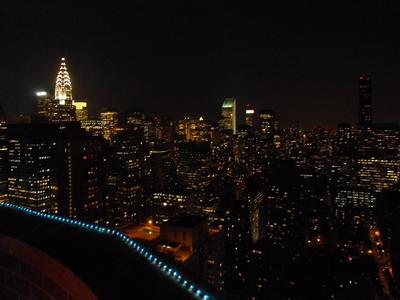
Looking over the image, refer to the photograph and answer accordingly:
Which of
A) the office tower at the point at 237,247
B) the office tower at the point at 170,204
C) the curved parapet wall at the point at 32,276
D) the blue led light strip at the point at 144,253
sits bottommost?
the office tower at the point at 237,247

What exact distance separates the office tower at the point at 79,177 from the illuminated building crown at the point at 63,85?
29378 mm

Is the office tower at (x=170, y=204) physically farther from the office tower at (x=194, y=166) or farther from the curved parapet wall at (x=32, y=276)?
the curved parapet wall at (x=32, y=276)

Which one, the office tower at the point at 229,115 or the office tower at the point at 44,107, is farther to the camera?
the office tower at the point at 229,115

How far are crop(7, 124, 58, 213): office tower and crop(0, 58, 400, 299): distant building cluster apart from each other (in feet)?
0.30

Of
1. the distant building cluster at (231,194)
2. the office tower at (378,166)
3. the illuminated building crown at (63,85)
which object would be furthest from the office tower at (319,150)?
the illuminated building crown at (63,85)

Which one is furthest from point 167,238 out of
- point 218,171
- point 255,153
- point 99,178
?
point 255,153

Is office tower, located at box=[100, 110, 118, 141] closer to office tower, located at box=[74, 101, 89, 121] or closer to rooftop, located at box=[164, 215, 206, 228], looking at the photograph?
office tower, located at box=[74, 101, 89, 121]

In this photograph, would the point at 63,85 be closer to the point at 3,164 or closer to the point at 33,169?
the point at 3,164

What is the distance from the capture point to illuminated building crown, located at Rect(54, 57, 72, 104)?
185 feet

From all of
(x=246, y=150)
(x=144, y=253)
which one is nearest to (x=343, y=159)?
(x=246, y=150)

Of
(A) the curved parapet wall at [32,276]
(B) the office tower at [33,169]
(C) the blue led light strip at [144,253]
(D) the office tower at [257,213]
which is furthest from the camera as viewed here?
(D) the office tower at [257,213]

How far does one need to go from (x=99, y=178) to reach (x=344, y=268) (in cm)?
1931

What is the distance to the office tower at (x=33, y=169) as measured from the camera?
27.0 metres

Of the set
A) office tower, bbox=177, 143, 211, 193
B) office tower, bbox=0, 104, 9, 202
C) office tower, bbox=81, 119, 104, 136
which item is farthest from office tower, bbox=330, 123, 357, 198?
office tower, bbox=81, 119, 104, 136
